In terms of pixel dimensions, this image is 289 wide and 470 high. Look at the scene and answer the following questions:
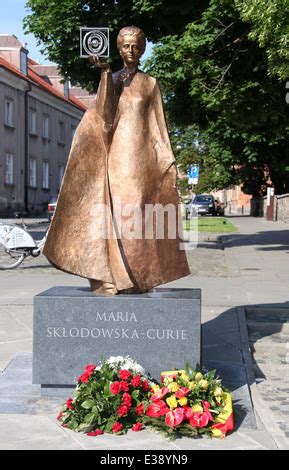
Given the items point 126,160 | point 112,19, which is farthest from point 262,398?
point 112,19

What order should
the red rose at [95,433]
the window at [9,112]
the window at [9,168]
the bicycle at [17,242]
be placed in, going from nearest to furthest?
1. the red rose at [95,433]
2. the bicycle at [17,242]
3. the window at [9,168]
4. the window at [9,112]

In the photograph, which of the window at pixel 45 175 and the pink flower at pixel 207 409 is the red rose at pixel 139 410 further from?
the window at pixel 45 175

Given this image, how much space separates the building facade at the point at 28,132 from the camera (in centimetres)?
4150

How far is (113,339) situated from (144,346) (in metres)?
0.25

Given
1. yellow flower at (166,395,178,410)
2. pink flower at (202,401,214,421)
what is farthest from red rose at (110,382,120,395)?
pink flower at (202,401,214,421)

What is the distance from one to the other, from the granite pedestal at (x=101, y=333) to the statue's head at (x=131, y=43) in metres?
1.94

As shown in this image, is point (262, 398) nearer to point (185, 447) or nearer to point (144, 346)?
point (144, 346)

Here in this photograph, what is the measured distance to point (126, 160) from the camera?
5715 millimetres

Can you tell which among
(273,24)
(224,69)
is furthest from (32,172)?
(273,24)

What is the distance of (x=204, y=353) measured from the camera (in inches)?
282

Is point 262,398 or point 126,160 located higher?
point 126,160

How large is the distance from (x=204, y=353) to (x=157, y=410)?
2.53 metres

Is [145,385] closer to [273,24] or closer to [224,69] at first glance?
[273,24]
